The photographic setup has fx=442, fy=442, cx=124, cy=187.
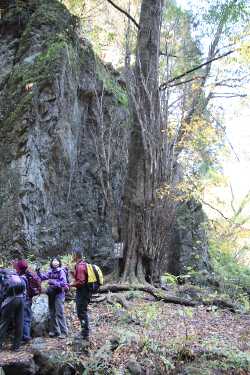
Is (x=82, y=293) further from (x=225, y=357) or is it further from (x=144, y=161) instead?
(x=144, y=161)

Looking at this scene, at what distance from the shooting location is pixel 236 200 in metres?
30.7

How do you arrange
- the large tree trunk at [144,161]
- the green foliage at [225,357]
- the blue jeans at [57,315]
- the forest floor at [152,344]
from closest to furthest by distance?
the forest floor at [152,344], the green foliage at [225,357], the blue jeans at [57,315], the large tree trunk at [144,161]

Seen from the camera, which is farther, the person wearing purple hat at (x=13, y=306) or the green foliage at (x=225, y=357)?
the person wearing purple hat at (x=13, y=306)

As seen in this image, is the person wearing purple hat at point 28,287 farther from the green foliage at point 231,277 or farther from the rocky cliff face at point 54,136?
the green foliage at point 231,277

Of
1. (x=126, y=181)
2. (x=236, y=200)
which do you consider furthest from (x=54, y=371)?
(x=236, y=200)

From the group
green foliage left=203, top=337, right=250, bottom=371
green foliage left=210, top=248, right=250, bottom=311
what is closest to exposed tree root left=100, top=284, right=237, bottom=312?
green foliage left=210, top=248, right=250, bottom=311

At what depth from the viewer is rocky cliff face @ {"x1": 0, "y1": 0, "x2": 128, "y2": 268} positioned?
433 inches

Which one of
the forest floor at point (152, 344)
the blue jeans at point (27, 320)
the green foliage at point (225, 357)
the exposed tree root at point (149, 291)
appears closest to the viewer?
the forest floor at point (152, 344)

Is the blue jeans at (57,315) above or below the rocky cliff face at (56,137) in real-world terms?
below

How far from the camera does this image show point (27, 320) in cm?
706

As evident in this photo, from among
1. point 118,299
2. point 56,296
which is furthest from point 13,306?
point 118,299

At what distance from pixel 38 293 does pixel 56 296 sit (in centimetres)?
31

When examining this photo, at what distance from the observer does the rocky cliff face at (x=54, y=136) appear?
1101 cm

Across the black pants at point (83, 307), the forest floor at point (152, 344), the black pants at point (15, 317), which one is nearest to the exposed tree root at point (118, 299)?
the forest floor at point (152, 344)
